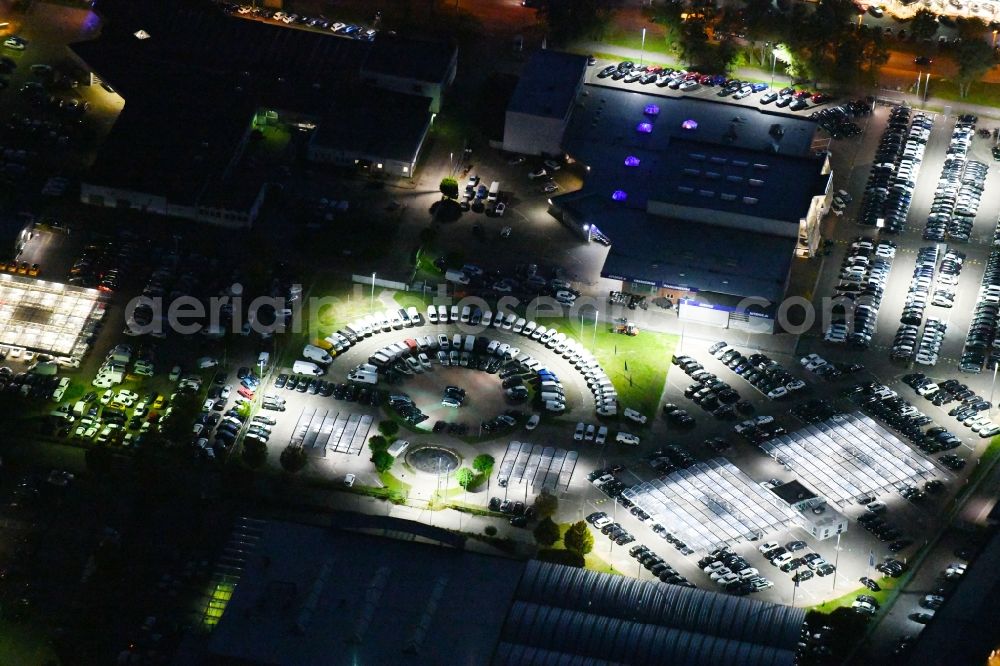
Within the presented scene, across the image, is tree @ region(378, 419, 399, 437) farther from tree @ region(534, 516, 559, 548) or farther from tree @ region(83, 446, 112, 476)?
tree @ region(83, 446, 112, 476)

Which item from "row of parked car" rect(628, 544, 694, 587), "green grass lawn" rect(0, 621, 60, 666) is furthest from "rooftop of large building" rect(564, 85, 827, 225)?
"green grass lawn" rect(0, 621, 60, 666)

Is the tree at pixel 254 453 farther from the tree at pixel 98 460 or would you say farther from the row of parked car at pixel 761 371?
the row of parked car at pixel 761 371

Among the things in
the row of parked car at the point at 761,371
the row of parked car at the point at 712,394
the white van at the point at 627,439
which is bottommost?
the white van at the point at 627,439

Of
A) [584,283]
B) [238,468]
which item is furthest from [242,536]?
[584,283]

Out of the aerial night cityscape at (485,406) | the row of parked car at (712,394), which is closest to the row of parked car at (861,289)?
the aerial night cityscape at (485,406)

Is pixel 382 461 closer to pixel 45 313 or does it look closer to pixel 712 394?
pixel 712 394

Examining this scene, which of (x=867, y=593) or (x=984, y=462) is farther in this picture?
(x=984, y=462)

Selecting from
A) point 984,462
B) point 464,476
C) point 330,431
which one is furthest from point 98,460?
point 984,462
